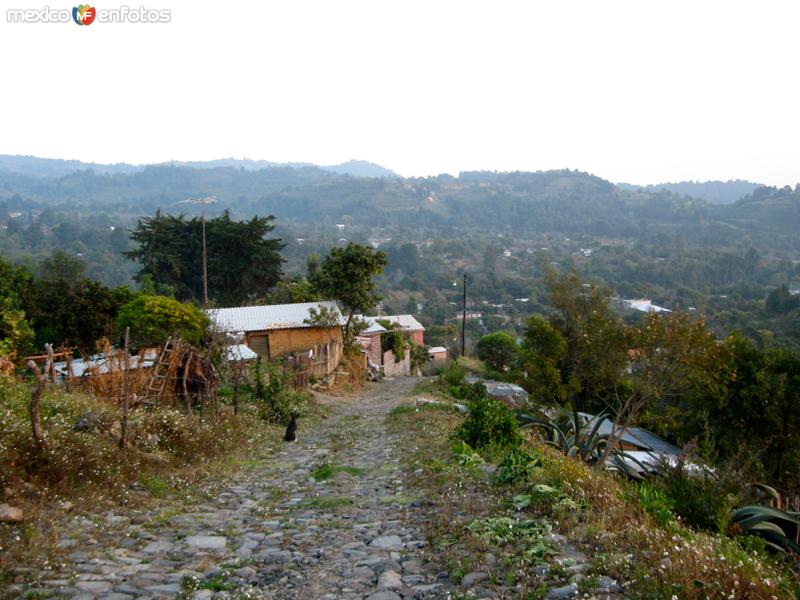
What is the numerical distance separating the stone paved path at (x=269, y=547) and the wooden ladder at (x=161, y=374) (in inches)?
117

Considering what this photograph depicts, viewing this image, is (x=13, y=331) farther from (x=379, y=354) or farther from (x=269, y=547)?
(x=379, y=354)

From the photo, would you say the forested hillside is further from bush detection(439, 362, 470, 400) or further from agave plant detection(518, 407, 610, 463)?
agave plant detection(518, 407, 610, 463)

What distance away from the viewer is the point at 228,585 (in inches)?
192

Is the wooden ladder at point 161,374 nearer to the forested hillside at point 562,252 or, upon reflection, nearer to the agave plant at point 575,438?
the agave plant at point 575,438

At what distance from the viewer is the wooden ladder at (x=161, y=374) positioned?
36.9ft

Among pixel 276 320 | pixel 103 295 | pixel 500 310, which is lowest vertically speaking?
pixel 500 310

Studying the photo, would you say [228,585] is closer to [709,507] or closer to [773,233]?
[709,507]

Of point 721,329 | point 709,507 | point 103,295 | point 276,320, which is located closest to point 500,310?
point 721,329

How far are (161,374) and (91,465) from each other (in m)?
5.41

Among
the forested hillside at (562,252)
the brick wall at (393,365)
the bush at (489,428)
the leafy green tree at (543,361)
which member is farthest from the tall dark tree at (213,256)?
the bush at (489,428)

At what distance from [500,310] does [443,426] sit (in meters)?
71.6

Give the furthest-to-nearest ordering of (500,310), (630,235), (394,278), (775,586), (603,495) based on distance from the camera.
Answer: (630,235) → (394,278) → (500,310) → (603,495) → (775,586)

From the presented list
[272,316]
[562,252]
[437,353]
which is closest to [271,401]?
[272,316]

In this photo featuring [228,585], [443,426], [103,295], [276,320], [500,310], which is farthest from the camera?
[500,310]
